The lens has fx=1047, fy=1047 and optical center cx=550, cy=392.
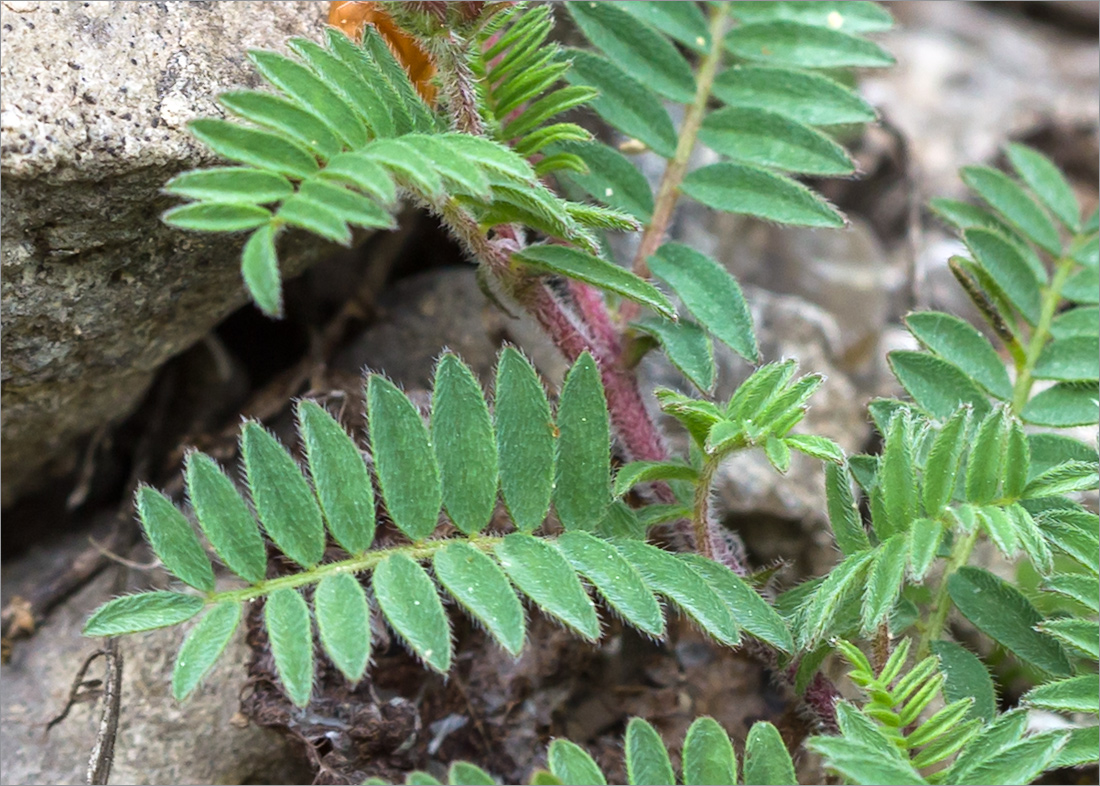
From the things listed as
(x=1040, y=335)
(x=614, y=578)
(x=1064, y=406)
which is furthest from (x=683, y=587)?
(x=1040, y=335)

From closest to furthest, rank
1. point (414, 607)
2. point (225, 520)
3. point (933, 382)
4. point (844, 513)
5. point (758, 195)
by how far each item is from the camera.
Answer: point (414, 607) < point (225, 520) < point (844, 513) < point (933, 382) < point (758, 195)

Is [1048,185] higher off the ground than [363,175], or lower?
lower

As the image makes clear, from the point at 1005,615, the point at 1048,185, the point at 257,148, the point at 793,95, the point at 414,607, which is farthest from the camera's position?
the point at 1048,185

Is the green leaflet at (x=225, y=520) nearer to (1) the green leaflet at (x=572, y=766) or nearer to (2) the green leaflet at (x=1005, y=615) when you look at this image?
(1) the green leaflet at (x=572, y=766)

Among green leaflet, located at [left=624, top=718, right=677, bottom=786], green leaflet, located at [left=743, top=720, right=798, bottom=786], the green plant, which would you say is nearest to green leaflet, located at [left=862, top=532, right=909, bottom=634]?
the green plant

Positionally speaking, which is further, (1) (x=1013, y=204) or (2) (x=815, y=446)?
(1) (x=1013, y=204)

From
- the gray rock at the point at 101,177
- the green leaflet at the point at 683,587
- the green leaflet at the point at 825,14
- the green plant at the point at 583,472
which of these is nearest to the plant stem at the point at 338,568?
the green plant at the point at 583,472

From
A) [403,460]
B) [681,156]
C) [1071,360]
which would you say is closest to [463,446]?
[403,460]

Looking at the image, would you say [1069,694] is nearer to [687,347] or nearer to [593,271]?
[687,347]

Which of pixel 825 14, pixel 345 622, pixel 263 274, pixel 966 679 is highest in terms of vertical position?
pixel 263 274

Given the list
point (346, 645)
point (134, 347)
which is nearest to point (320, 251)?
point (134, 347)
